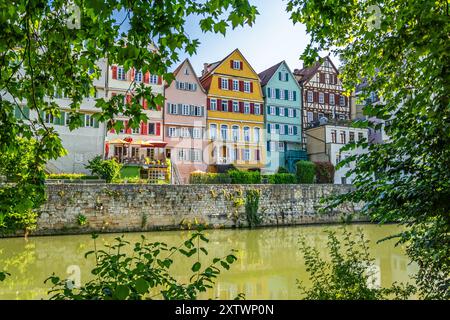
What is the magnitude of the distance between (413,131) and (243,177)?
23797 millimetres

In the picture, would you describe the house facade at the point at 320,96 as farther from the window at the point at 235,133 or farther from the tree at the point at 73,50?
the tree at the point at 73,50

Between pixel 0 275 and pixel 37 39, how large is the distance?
2.20 meters

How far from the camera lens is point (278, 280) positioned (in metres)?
9.34

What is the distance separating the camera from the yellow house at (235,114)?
3241cm

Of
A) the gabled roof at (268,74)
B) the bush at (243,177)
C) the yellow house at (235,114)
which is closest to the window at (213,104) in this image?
the yellow house at (235,114)

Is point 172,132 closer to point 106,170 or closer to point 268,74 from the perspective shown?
point 106,170

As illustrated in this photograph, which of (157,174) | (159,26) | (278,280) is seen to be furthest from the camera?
(157,174)

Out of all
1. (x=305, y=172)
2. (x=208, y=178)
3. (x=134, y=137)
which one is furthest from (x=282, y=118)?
(x=134, y=137)

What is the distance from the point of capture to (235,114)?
33406mm

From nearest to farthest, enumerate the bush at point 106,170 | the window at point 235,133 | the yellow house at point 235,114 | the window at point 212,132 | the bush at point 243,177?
1. the bush at point 106,170
2. the bush at point 243,177
3. the window at point 212,132
4. the yellow house at point 235,114
5. the window at point 235,133

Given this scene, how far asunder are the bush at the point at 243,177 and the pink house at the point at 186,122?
4945mm

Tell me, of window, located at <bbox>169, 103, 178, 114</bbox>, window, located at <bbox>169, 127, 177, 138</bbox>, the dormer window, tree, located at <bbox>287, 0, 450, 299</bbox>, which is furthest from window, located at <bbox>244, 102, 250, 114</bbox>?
tree, located at <bbox>287, 0, 450, 299</bbox>
